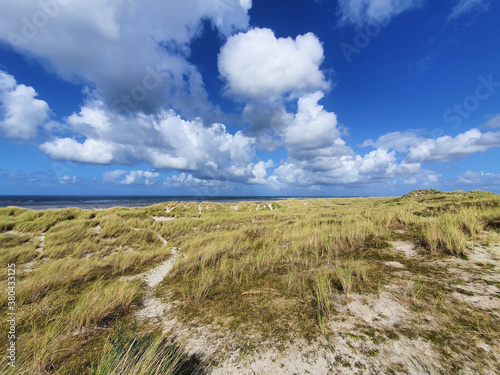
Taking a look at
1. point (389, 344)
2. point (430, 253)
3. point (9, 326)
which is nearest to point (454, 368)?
point (389, 344)

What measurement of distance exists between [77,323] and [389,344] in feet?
14.7

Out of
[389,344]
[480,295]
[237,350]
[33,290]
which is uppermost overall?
[480,295]

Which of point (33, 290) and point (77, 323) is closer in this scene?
point (77, 323)

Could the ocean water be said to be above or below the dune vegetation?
below

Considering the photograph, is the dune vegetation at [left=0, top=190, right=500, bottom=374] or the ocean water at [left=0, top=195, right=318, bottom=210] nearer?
the dune vegetation at [left=0, top=190, right=500, bottom=374]

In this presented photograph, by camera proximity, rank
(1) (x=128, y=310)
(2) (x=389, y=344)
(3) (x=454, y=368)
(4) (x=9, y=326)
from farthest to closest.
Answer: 1. (1) (x=128, y=310)
2. (4) (x=9, y=326)
3. (2) (x=389, y=344)
4. (3) (x=454, y=368)

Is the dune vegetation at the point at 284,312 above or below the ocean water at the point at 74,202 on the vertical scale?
above

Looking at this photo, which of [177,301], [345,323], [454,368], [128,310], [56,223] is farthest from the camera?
[56,223]

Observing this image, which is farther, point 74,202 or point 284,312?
point 74,202

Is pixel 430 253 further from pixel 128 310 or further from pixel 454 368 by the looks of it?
pixel 128 310

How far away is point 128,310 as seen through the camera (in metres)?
3.57

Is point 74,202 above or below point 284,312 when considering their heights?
below

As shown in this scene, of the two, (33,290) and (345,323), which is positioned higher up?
(345,323)

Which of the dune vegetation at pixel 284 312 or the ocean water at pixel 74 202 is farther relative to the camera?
the ocean water at pixel 74 202
